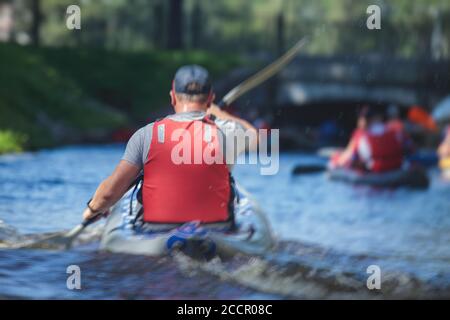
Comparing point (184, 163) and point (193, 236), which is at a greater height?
point (184, 163)

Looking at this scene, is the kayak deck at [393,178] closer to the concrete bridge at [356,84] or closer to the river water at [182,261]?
the river water at [182,261]

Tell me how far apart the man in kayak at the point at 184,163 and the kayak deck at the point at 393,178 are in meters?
8.59

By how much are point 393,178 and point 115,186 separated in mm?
9237

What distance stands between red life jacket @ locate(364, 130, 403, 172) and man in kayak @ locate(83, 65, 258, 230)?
337 inches

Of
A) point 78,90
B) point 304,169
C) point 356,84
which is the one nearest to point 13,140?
point 78,90

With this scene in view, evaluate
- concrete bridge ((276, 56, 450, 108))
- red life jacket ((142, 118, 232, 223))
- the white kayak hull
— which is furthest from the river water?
concrete bridge ((276, 56, 450, 108))

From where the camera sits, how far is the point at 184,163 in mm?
5043

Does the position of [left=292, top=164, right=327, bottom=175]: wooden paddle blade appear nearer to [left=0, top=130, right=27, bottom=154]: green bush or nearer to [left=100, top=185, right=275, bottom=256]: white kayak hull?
[left=0, top=130, right=27, bottom=154]: green bush

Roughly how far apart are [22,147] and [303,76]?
1368cm

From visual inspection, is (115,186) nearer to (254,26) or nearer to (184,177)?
(184,177)

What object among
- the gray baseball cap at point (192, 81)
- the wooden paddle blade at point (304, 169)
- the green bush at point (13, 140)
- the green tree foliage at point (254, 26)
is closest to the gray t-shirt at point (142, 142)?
the gray baseball cap at point (192, 81)

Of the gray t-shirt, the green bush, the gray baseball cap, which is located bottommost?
the green bush

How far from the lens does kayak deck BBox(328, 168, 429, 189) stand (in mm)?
13664

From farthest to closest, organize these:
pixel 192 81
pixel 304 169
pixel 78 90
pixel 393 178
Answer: pixel 304 169 → pixel 393 178 → pixel 78 90 → pixel 192 81
